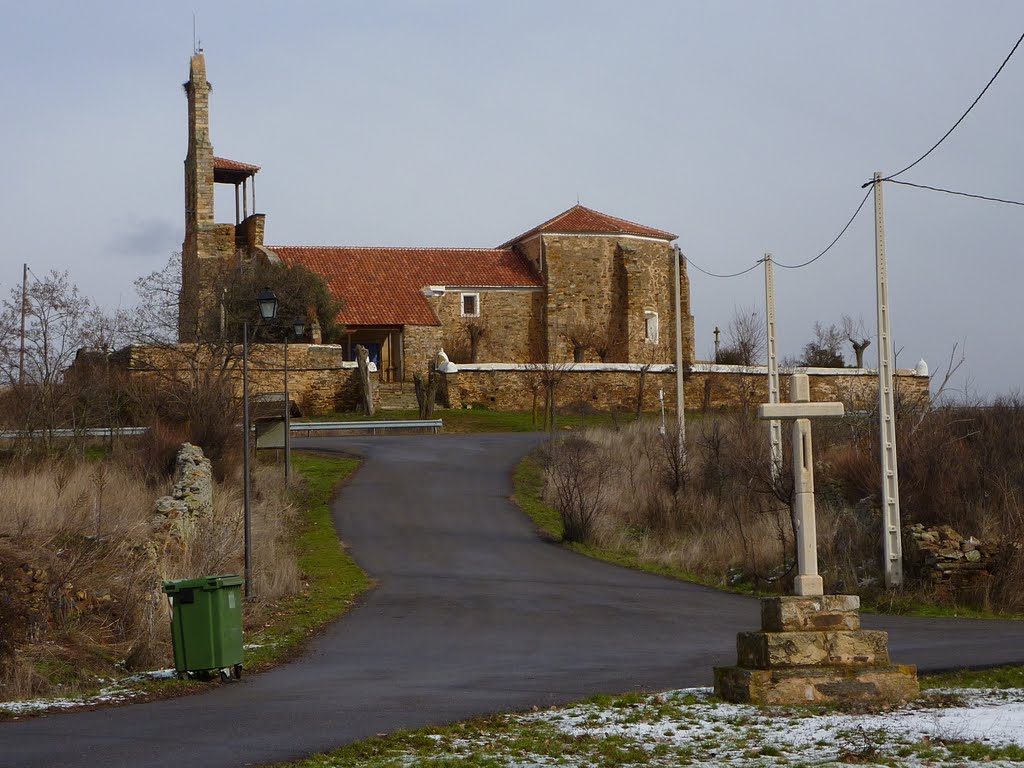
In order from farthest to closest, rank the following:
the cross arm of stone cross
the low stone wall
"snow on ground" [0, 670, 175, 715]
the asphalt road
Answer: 1. the low stone wall
2. "snow on ground" [0, 670, 175, 715]
3. the cross arm of stone cross
4. the asphalt road

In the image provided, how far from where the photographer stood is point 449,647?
51.8 ft

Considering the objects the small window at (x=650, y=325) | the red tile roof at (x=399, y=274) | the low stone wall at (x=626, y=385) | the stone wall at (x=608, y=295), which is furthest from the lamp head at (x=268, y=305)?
the small window at (x=650, y=325)

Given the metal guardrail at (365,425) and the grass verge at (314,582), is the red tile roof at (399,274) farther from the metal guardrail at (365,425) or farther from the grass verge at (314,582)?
the grass verge at (314,582)

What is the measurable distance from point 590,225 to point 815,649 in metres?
47.3

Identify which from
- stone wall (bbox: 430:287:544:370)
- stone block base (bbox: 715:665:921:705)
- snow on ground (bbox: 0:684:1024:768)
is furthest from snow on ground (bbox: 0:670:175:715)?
stone wall (bbox: 430:287:544:370)

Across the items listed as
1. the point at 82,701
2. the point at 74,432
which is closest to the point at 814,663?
the point at 82,701

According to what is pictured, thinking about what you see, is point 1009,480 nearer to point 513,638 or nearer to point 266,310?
point 513,638

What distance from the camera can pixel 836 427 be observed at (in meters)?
32.2

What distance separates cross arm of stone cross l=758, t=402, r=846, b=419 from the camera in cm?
1155

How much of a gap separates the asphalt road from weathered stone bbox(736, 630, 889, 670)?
173 centimetres

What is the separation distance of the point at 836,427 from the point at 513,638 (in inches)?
702

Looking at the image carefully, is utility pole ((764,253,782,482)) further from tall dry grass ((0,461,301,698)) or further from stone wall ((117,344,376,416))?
stone wall ((117,344,376,416))

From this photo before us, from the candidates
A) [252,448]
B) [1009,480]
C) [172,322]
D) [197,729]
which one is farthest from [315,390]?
[197,729]

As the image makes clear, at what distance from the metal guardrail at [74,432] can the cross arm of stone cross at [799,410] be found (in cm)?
2101
